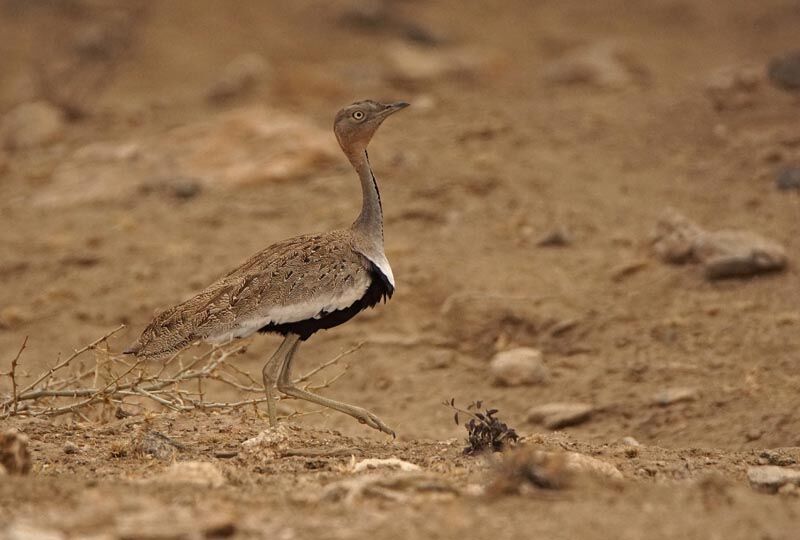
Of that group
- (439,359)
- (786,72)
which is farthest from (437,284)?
(786,72)

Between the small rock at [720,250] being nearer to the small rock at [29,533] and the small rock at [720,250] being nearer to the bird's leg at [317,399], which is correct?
the bird's leg at [317,399]

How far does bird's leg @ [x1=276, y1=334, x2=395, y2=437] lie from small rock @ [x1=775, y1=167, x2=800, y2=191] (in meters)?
4.81

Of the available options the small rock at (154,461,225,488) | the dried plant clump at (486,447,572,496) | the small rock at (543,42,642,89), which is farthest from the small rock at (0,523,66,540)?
the small rock at (543,42,642,89)

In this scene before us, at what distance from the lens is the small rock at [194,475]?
4.52 metres

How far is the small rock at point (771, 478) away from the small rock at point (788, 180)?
Answer: 5.01 meters

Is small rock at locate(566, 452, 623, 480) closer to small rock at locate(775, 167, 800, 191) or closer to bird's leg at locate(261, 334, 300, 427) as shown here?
bird's leg at locate(261, 334, 300, 427)

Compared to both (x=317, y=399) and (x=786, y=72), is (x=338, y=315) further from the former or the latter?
(x=786, y=72)

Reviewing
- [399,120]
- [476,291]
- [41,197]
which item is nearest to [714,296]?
[476,291]

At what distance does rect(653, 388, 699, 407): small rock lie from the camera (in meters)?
7.04

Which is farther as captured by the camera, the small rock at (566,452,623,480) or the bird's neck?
the bird's neck

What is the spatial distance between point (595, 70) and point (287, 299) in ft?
27.5

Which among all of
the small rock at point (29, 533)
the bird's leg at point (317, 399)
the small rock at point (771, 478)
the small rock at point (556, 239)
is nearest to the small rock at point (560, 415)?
the bird's leg at point (317, 399)

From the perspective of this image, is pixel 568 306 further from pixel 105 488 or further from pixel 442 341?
pixel 105 488

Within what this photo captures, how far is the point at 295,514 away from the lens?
4066 millimetres
